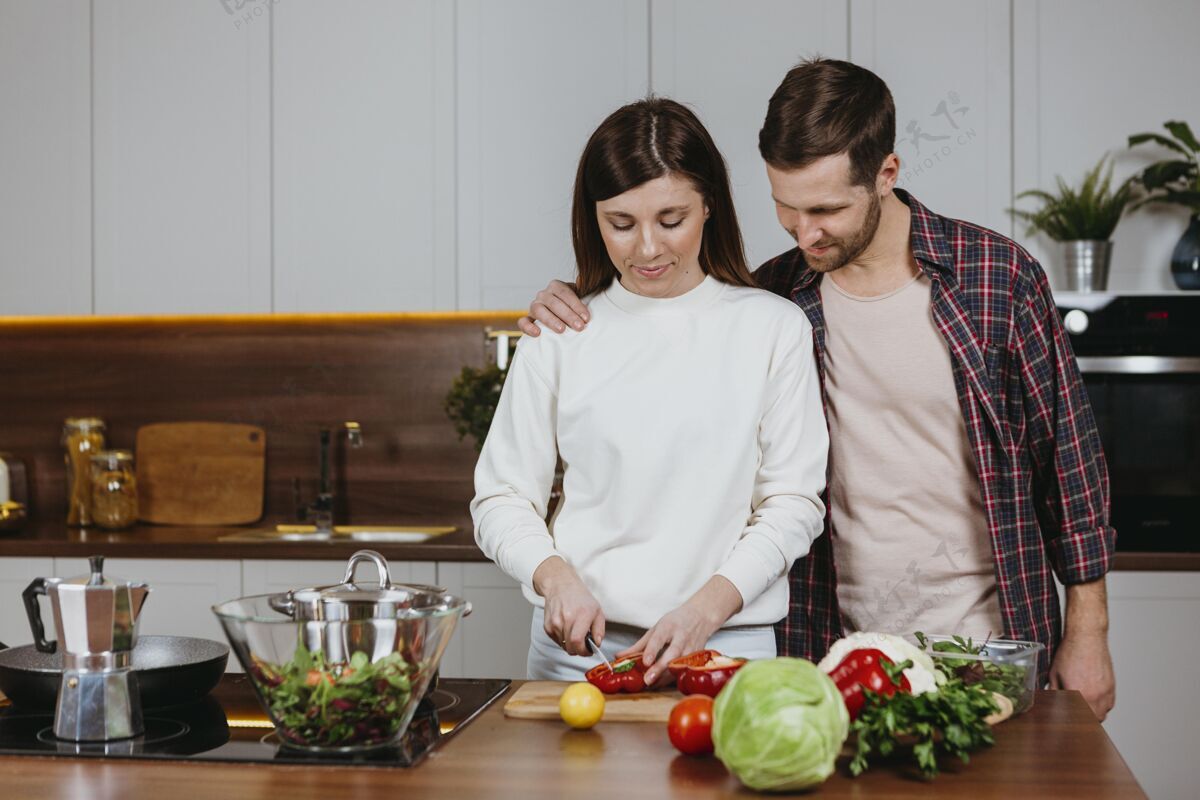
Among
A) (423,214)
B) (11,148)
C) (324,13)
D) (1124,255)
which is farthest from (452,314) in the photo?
(1124,255)

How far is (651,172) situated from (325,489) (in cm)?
209

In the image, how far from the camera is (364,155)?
3338 millimetres

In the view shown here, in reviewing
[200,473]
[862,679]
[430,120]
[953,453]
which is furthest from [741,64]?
[862,679]

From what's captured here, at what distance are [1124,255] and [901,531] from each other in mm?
1547

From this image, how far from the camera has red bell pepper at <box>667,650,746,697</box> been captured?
138 cm

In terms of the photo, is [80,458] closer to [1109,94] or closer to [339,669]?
[339,669]

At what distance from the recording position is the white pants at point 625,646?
5.57ft

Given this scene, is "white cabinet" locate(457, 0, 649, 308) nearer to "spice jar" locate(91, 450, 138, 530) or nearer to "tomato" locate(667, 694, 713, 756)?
"spice jar" locate(91, 450, 138, 530)

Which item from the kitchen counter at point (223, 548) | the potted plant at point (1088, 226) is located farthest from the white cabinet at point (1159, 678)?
the potted plant at point (1088, 226)

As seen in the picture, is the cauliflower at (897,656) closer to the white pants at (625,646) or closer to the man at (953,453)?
the white pants at (625,646)

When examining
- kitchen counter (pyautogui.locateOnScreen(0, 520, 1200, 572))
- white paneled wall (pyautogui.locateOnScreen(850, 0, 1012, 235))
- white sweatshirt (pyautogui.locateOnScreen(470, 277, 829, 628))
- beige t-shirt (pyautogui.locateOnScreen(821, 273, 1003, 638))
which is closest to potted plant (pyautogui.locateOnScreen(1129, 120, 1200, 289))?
white paneled wall (pyautogui.locateOnScreen(850, 0, 1012, 235))

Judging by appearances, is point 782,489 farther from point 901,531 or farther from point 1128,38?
point 1128,38

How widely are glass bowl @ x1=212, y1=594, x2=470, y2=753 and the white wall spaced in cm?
209

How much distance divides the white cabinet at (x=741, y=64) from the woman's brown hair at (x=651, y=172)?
1391mm
